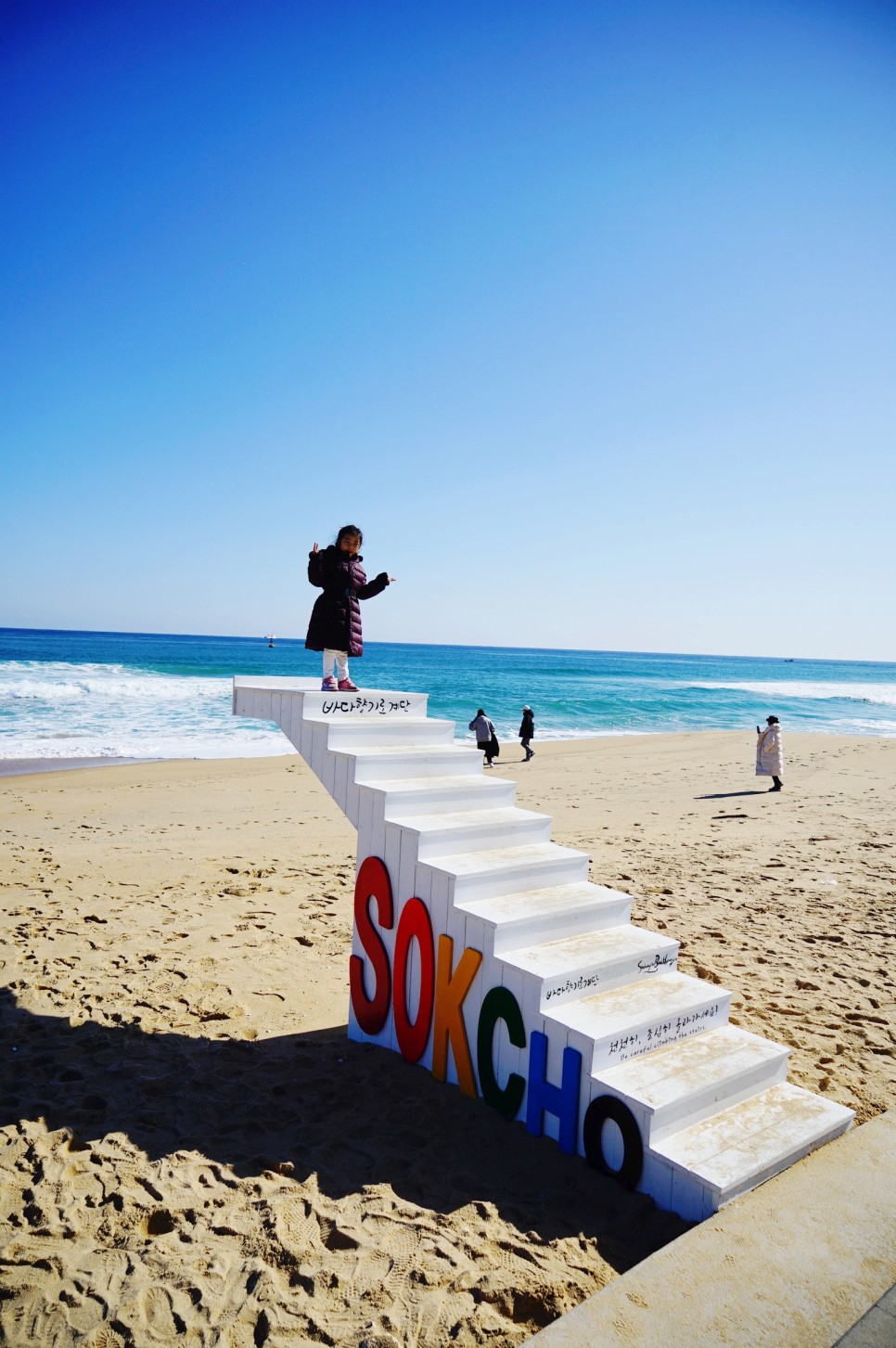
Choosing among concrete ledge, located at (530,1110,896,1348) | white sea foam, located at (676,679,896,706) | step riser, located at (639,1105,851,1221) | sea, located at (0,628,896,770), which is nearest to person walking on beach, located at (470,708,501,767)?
sea, located at (0,628,896,770)

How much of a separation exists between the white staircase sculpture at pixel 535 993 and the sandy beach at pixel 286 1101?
0.27 metres

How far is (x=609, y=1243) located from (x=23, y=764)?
1978 cm

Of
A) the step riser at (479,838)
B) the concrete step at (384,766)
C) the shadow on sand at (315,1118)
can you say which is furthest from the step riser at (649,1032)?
the concrete step at (384,766)

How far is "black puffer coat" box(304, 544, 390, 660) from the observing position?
6.42 m

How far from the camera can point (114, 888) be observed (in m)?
8.54

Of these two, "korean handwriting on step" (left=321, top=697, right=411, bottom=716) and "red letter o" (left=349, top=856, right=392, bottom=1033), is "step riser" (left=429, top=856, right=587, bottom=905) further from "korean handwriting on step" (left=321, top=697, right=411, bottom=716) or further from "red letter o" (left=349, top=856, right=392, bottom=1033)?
"korean handwriting on step" (left=321, top=697, right=411, bottom=716)

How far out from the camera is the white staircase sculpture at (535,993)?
3.65 m

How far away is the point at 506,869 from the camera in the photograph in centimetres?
470

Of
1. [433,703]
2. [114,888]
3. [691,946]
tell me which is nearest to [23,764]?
[114,888]

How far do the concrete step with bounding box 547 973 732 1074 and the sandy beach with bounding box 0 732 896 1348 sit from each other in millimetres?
631

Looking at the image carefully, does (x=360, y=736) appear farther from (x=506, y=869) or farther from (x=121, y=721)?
(x=121, y=721)

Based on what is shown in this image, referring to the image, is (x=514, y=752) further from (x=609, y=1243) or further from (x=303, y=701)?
(x=609, y=1243)

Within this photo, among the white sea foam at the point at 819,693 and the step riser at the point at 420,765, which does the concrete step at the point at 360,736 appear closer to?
the step riser at the point at 420,765

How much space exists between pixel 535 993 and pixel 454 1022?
0.77 m
